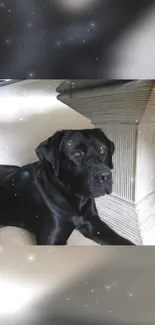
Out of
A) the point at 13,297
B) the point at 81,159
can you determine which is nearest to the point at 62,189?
the point at 81,159

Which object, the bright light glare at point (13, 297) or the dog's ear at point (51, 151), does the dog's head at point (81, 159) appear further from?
the bright light glare at point (13, 297)

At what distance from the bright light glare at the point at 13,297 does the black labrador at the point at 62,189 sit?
10cm

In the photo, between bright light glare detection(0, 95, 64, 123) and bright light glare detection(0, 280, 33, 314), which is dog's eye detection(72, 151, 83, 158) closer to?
bright light glare detection(0, 95, 64, 123)

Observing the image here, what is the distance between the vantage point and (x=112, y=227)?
0.62 m

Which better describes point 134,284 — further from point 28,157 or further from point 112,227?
point 28,157

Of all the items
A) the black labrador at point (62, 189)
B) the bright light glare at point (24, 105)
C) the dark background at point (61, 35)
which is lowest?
the black labrador at point (62, 189)

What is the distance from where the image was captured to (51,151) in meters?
0.60

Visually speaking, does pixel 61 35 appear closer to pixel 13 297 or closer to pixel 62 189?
pixel 62 189

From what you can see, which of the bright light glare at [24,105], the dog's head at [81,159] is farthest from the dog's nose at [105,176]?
the bright light glare at [24,105]

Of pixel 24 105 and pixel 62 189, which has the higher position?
pixel 24 105

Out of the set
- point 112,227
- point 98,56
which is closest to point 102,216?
point 112,227

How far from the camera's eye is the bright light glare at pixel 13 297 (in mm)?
463

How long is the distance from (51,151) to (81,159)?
5cm

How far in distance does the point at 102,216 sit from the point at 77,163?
0.10m
